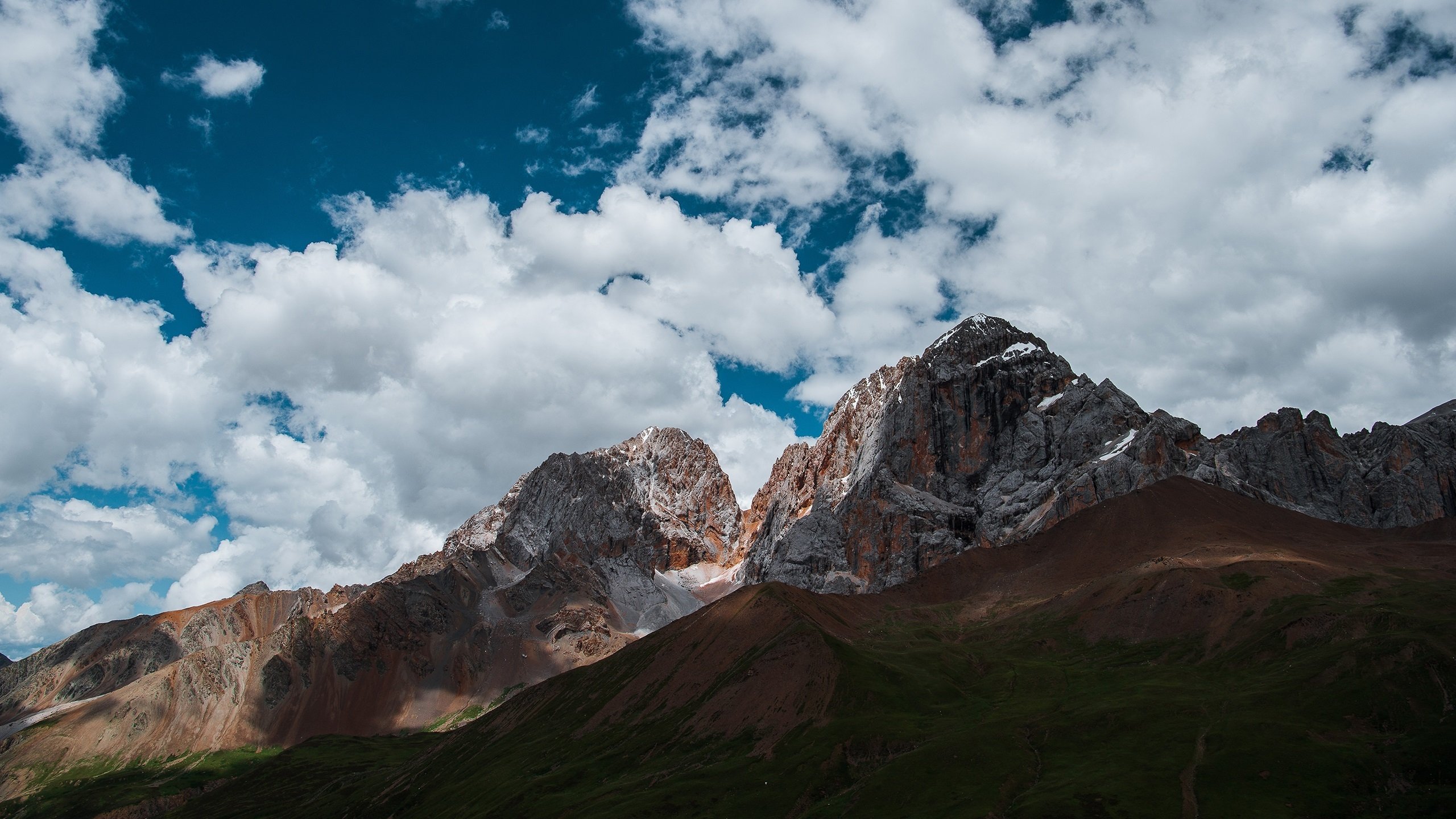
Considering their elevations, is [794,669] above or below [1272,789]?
above

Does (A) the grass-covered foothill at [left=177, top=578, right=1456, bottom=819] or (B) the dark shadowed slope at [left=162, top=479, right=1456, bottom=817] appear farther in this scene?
(B) the dark shadowed slope at [left=162, top=479, right=1456, bottom=817]

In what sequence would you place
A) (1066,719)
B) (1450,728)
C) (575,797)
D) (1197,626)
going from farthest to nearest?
(1197,626)
(575,797)
(1066,719)
(1450,728)

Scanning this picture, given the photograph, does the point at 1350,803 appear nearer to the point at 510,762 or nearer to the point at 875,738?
the point at 875,738

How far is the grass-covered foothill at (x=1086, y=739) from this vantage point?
10731cm

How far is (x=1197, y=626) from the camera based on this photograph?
7402 inches

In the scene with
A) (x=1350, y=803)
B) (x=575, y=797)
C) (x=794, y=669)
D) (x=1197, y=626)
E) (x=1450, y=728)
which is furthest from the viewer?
(x=1197, y=626)

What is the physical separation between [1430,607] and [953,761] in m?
97.5

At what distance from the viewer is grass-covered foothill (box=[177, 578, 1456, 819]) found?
352 feet

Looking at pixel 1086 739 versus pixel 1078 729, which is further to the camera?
pixel 1078 729

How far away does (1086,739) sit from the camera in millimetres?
130750

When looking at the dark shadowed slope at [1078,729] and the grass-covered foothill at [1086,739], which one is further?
the dark shadowed slope at [1078,729]

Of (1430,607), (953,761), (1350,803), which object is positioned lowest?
(1350,803)

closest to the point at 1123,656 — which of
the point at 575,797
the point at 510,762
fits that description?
the point at 575,797

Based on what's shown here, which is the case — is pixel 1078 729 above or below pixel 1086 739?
above
